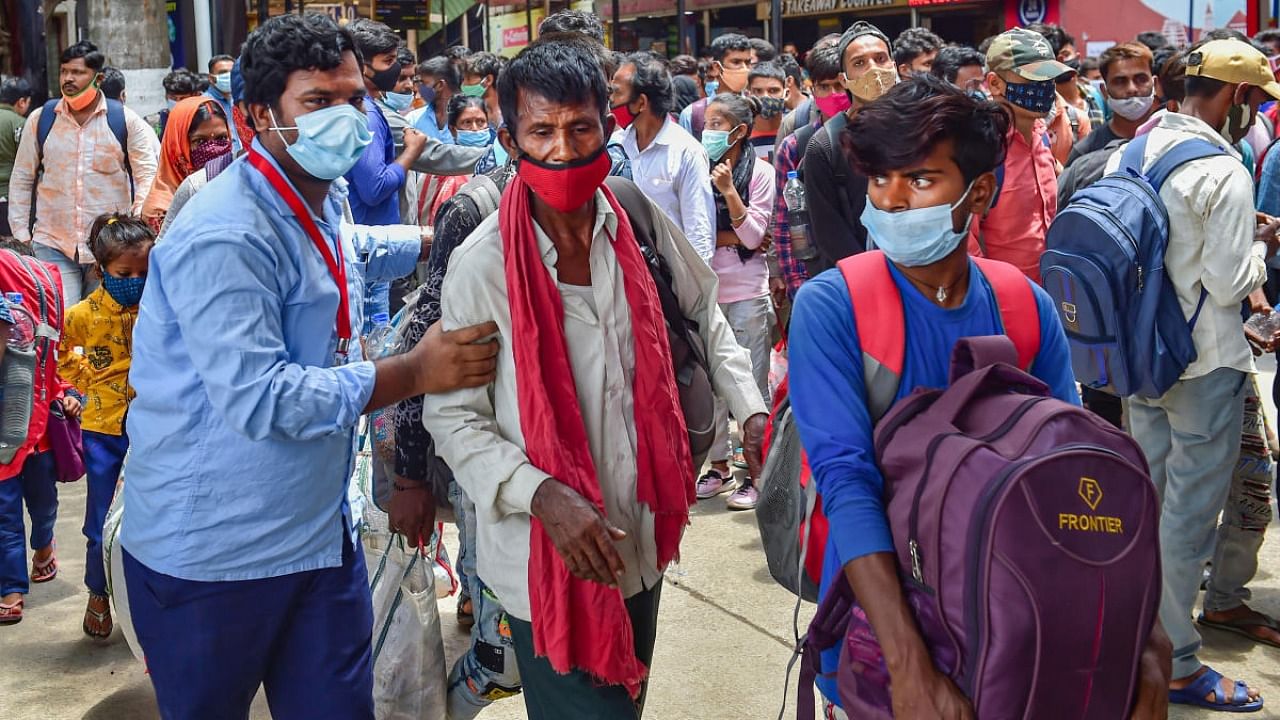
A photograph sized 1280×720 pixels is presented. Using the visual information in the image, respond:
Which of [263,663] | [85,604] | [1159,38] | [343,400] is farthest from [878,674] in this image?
[1159,38]

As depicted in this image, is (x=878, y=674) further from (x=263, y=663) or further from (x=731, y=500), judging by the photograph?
(x=731, y=500)

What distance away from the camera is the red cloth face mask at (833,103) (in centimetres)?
600

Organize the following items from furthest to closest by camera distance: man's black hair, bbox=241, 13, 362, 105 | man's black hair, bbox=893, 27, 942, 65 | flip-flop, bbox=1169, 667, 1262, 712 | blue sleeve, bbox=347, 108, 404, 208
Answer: man's black hair, bbox=893, 27, 942, 65 → blue sleeve, bbox=347, 108, 404, 208 → flip-flop, bbox=1169, 667, 1262, 712 → man's black hair, bbox=241, 13, 362, 105

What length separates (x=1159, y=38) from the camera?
9.72m

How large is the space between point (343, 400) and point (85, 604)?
3.63 m

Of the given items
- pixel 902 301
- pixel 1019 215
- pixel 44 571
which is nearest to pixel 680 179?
pixel 1019 215

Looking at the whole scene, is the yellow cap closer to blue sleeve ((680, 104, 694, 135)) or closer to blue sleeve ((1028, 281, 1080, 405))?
blue sleeve ((1028, 281, 1080, 405))

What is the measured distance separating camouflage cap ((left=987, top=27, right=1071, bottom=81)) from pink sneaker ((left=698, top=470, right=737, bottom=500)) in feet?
8.73

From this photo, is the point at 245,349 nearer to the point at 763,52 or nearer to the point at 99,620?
the point at 99,620

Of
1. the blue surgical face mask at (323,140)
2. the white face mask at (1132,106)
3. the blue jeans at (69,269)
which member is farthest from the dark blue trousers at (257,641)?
the blue jeans at (69,269)

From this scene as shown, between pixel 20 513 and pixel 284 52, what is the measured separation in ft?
11.5

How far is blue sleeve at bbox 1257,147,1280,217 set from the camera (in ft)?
18.7

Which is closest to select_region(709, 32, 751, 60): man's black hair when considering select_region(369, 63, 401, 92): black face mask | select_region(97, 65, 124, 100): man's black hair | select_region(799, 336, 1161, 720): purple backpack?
select_region(369, 63, 401, 92): black face mask

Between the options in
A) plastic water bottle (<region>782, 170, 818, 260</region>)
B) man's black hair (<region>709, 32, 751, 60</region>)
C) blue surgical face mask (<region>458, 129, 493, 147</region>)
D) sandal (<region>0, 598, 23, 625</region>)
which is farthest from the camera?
man's black hair (<region>709, 32, 751, 60</region>)
